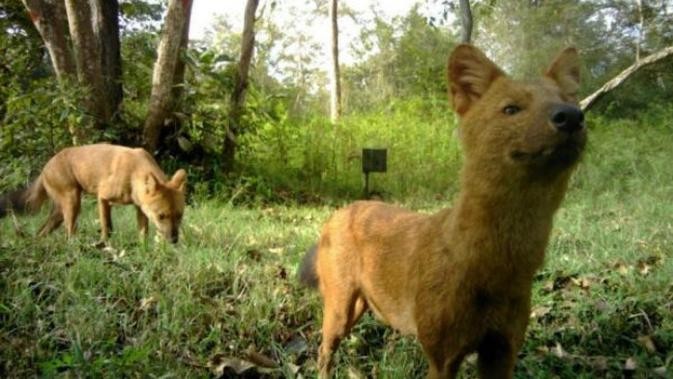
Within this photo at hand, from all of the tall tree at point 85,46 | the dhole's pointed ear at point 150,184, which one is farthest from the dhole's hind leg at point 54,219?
the tall tree at point 85,46

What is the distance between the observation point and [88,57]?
30.5 feet

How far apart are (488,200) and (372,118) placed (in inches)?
477

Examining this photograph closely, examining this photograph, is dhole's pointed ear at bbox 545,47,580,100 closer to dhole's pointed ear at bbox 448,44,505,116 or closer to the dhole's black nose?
dhole's pointed ear at bbox 448,44,505,116

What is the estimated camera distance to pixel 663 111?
624 inches

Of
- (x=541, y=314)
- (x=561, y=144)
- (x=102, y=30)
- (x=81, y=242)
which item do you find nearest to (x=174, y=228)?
(x=81, y=242)

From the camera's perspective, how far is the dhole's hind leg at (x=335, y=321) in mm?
3447

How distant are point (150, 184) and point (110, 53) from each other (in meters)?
4.42

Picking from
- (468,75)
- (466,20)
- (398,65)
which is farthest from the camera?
(398,65)

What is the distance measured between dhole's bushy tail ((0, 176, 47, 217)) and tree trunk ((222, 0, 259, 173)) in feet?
12.6

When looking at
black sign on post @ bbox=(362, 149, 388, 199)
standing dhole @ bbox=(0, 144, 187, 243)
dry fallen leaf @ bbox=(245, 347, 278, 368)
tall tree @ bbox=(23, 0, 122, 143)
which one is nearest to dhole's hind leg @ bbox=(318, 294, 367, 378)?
dry fallen leaf @ bbox=(245, 347, 278, 368)

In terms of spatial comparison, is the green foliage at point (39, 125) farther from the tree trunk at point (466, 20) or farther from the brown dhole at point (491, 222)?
the brown dhole at point (491, 222)

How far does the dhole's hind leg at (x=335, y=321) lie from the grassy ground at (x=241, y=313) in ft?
0.53

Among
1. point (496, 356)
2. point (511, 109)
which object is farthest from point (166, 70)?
point (496, 356)

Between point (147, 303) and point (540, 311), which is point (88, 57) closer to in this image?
point (147, 303)
